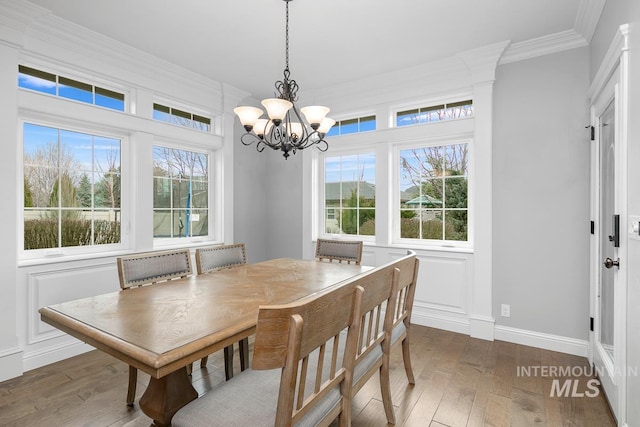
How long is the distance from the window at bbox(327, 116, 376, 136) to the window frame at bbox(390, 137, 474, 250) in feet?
1.44

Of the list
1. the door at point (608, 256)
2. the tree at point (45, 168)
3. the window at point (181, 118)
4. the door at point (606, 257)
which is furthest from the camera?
the window at point (181, 118)

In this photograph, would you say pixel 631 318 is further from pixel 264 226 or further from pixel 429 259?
pixel 264 226

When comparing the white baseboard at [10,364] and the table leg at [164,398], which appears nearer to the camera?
the table leg at [164,398]

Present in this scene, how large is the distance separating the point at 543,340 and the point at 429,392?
4.82ft

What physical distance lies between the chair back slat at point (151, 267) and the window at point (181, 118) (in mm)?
1884

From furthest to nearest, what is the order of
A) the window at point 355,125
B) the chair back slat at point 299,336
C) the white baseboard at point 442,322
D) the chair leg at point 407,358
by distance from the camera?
the window at point 355,125
the white baseboard at point 442,322
the chair leg at point 407,358
the chair back slat at point 299,336

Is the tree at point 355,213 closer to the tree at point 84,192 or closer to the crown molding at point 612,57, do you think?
the crown molding at point 612,57

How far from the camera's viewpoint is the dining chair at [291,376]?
1.00 metres

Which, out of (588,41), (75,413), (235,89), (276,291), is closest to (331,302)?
(276,291)

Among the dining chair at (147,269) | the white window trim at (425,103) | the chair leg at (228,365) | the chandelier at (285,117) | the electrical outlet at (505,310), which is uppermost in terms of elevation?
the white window trim at (425,103)

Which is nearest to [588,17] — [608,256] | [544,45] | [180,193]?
[544,45]

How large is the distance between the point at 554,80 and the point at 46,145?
14.7 feet

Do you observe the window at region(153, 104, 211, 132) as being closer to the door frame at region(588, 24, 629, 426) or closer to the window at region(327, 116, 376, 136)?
the window at region(327, 116, 376, 136)

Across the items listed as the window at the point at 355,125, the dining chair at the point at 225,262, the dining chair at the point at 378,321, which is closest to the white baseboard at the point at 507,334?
the dining chair at the point at 378,321
